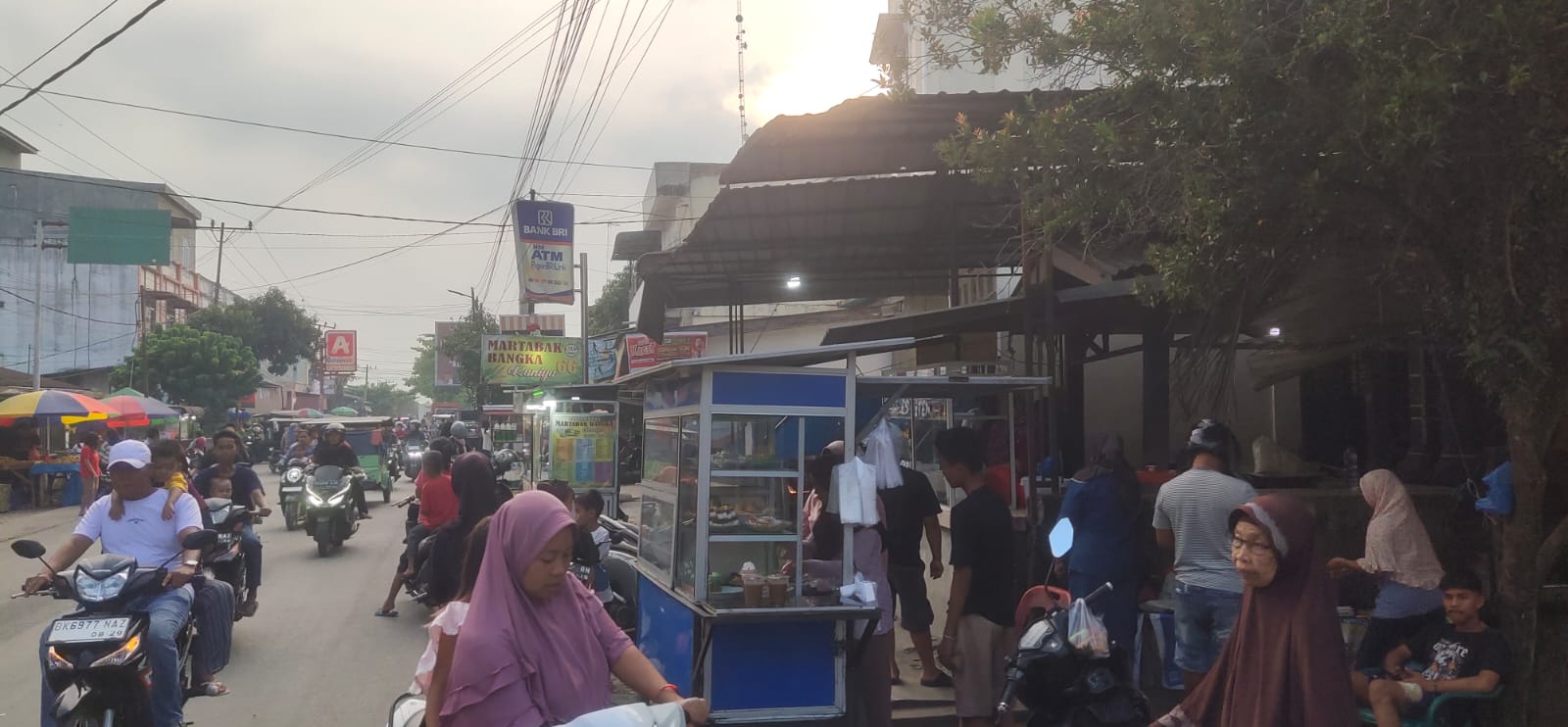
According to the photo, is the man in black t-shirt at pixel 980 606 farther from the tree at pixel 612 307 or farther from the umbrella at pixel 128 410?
the tree at pixel 612 307

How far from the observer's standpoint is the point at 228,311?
5078 cm

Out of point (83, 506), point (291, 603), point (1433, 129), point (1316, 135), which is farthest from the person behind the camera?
point (83, 506)

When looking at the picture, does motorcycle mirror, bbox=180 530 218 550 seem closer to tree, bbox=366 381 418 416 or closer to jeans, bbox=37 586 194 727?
jeans, bbox=37 586 194 727

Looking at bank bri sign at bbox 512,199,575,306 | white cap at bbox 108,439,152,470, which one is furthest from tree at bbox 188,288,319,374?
white cap at bbox 108,439,152,470

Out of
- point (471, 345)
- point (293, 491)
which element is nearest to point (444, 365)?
point (471, 345)

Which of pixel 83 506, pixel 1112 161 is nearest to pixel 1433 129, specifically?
pixel 1112 161

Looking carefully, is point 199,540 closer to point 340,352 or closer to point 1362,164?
point 1362,164

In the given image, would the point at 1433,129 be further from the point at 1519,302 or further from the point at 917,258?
the point at 917,258

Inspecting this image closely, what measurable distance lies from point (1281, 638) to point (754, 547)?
3.02 meters

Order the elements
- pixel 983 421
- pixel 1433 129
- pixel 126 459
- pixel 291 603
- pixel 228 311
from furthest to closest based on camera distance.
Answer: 1. pixel 228 311
2. pixel 983 421
3. pixel 291 603
4. pixel 126 459
5. pixel 1433 129

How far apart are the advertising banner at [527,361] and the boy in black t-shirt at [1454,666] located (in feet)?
66.0

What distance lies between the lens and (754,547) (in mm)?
5738

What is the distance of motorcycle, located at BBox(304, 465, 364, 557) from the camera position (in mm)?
A: 13742

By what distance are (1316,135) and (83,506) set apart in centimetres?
2250
